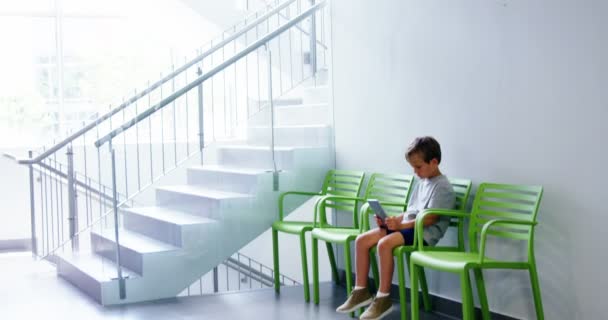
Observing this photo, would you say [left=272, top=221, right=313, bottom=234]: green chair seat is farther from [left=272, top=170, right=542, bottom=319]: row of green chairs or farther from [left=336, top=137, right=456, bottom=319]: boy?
[left=336, top=137, right=456, bottom=319]: boy

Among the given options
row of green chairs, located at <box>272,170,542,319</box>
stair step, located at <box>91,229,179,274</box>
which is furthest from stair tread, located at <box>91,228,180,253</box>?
row of green chairs, located at <box>272,170,542,319</box>

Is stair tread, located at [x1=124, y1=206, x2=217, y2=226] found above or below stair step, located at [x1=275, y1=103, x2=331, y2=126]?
below

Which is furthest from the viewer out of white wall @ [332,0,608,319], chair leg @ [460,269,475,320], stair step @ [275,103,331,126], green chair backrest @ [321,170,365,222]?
stair step @ [275,103,331,126]

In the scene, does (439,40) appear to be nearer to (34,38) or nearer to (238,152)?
(238,152)

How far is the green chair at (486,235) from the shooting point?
3.96 meters

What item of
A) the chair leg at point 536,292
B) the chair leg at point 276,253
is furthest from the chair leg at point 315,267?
the chair leg at point 536,292

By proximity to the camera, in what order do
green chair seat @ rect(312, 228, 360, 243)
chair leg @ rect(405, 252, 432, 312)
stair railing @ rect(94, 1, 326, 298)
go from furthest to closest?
stair railing @ rect(94, 1, 326, 298) < chair leg @ rect(405, 252, 432, 312) < green chair seat @ rect(312, 228, 360, 243)

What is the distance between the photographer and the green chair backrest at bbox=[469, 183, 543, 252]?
419 centimetres

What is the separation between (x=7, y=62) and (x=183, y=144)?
244cm

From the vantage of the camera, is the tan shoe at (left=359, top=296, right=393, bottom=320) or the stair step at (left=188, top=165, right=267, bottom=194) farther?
the stair step at (left=188, top=165, right=267, bottom=194)

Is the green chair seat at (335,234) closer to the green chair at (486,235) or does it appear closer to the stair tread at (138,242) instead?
the green chair at (486,235)

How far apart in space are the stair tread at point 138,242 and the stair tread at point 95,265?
0.53ft

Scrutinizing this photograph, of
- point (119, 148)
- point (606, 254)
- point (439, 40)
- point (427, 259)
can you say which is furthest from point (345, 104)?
point (606, 254)

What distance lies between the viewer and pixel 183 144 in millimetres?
8305
